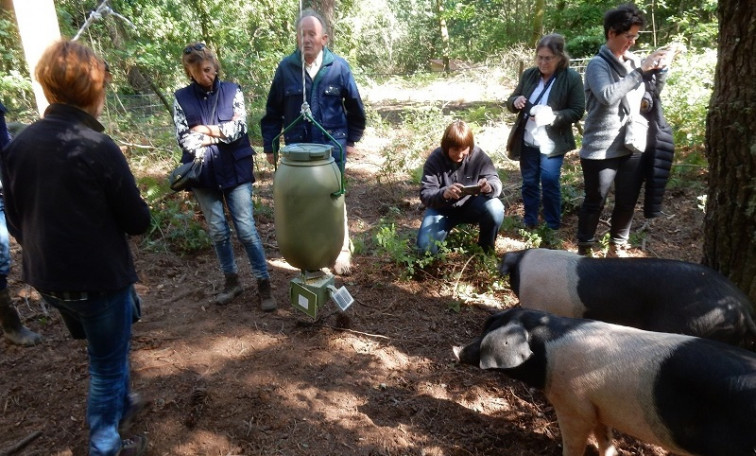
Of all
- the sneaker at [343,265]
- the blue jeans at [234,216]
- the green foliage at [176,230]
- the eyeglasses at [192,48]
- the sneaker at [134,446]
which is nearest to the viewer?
the sneaker at [134,446]

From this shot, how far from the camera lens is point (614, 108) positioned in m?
3.79

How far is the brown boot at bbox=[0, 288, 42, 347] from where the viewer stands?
3.42 meters

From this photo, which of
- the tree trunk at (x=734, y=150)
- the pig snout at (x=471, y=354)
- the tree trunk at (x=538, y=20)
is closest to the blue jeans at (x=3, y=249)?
the pig snout at (x=471, y=354)

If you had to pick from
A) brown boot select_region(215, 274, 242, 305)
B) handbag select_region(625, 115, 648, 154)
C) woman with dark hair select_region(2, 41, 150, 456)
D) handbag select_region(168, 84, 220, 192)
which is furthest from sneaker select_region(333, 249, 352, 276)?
handbag select_region(625, 115, 648, 154)

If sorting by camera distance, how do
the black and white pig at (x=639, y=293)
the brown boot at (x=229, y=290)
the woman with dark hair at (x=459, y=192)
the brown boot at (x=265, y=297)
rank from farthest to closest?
1. the woman with dark hair at (x=459, y=192)
2. the brown boot at (x=229, y=290)
3. the brown boot at (x=265, y=297)
4. the black and white pig at (x=639, y=293)

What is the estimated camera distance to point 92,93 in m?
2.05

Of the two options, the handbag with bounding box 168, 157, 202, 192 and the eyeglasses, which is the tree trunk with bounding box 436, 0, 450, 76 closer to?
the eyeglasses

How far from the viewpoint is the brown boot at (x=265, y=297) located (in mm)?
3830

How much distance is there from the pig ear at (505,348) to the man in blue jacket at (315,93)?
1668 mm

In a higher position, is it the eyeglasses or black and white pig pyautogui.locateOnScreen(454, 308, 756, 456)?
the eyeglasses

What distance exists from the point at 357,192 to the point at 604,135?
356cm

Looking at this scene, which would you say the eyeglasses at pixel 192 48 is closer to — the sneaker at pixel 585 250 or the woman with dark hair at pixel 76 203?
the woman with dark hair at pixel 76 203

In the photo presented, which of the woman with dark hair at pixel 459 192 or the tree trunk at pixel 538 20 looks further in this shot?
the tree trunk at pixel 538 20

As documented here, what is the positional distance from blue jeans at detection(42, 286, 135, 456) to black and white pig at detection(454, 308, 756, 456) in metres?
1.71
